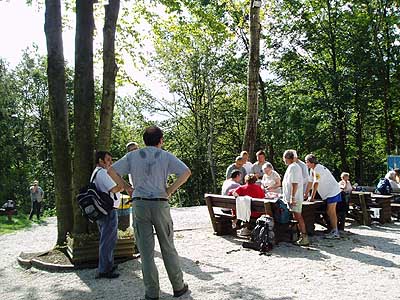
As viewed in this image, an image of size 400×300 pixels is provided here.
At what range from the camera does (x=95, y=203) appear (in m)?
5.81

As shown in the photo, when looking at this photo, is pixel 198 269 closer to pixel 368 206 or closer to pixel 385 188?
pixel 368 206

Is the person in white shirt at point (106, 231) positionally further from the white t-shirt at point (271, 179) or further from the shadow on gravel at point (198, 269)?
the white t-shirt at point (271, 179)

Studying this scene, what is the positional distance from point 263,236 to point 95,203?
294cm

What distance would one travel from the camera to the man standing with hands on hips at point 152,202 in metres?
4.77

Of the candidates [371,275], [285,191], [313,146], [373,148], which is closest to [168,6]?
[285,191]

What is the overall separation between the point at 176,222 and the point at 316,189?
4606 mm

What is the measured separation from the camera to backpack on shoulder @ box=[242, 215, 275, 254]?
23.6 feet

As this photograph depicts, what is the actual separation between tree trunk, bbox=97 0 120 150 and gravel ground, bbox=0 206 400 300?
89.0 inches

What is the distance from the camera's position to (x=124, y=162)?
4941mm

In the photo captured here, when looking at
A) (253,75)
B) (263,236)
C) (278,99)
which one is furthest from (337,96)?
(263,236)

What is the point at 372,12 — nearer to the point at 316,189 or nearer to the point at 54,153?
the point at 316,189

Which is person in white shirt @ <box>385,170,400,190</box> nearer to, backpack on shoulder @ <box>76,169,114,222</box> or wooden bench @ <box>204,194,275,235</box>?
wooden bench @ <box>204,194,275,235</box>

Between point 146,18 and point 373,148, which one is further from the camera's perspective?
point 373,148

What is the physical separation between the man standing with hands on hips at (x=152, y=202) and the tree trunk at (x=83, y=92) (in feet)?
7.43
